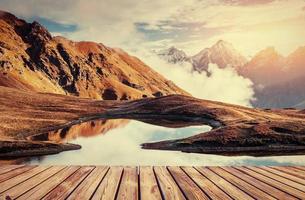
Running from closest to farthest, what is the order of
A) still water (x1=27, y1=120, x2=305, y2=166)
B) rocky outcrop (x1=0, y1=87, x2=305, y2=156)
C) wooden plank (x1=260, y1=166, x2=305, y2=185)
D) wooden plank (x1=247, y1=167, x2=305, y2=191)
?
wooden plank (x1=247, y1=167, x2=305, y2=191) < wooden plank (x1=260, y1=166, x2=305, y2=185) < still water (x1=27, y1=120, x2=305, y2=166) < rocky outcrop (x1=0, y1=87, x2=305, y2=156)

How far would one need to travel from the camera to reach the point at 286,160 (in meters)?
37.3

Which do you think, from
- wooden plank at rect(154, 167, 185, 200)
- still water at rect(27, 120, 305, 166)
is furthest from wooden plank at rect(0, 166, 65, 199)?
still water at rect(27, 120, 305, 166)

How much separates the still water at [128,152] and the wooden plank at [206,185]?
23.5m

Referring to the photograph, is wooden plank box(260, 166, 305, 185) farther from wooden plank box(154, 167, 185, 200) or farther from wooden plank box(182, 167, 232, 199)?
wooden plank box(154, 167, 185, 200)

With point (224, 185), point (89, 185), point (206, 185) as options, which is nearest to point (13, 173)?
point (89, 185)

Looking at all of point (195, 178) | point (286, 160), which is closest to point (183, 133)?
point (286, 160)

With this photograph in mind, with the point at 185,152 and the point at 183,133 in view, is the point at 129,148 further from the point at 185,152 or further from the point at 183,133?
the point at 183,133

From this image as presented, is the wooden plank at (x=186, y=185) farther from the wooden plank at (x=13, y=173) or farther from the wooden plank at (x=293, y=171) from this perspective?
the wooden plank at (x=13, y=173)

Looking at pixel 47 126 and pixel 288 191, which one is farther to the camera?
pixel 47 126

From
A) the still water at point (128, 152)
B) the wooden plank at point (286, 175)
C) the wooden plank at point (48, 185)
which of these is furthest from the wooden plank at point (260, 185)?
the still water at point (128, 152)

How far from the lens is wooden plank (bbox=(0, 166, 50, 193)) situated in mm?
9719

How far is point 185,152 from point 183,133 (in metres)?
14.5

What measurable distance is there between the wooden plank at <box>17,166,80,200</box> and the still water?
922 inches

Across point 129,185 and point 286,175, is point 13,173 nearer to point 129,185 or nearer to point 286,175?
Result: point 129,185
